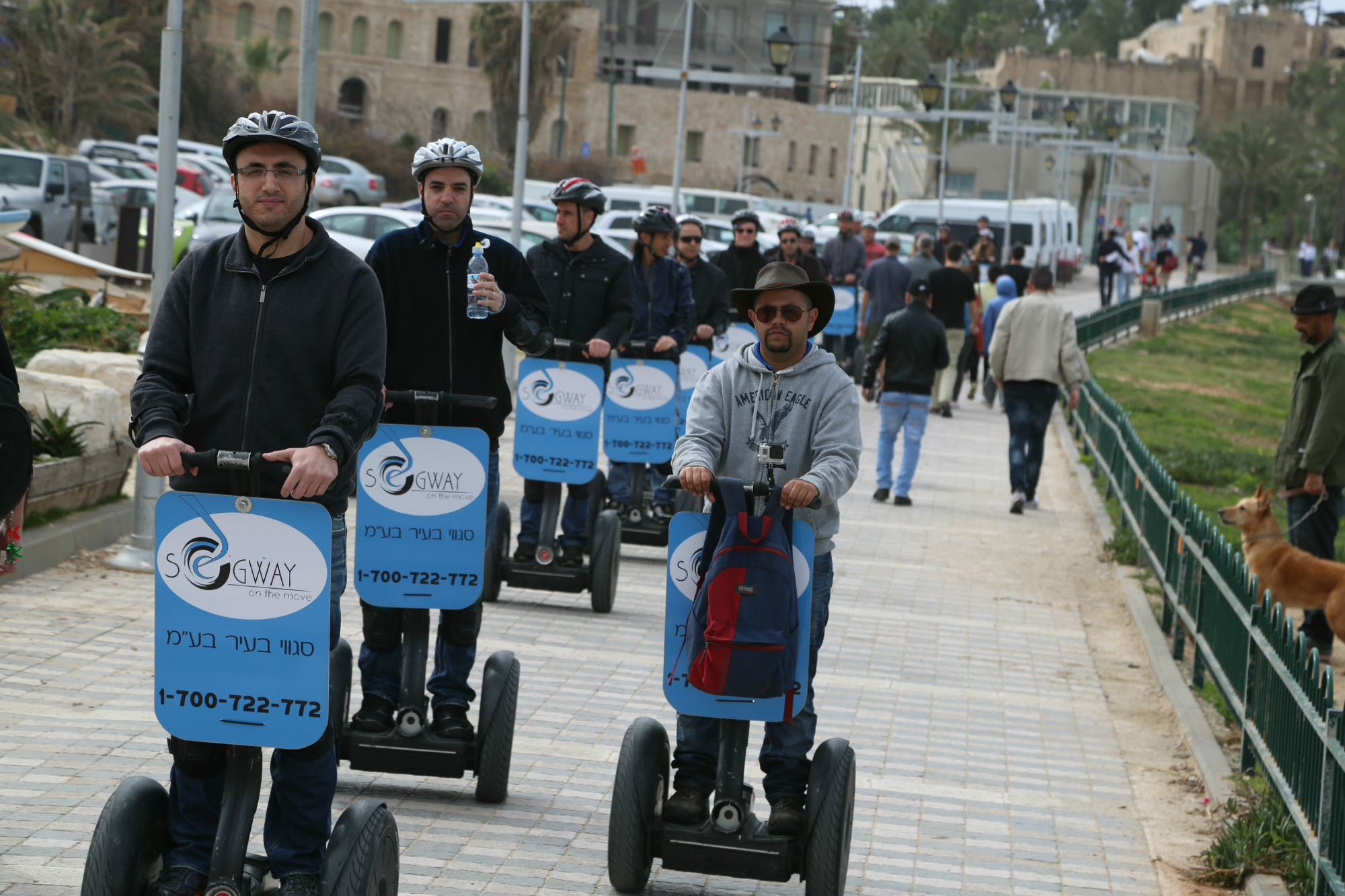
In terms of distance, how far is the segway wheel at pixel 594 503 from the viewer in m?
9.09

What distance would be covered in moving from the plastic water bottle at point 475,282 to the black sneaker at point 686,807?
76.4 inches

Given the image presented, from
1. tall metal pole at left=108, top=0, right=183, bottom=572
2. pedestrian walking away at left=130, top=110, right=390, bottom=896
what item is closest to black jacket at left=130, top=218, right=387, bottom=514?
pedestrian walking away at left=130, top=110, right=390, bottom=896

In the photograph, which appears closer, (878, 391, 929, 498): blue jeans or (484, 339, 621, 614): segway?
(484, 339, 621, 614): segway

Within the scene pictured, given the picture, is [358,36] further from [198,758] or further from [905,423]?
[198,758]

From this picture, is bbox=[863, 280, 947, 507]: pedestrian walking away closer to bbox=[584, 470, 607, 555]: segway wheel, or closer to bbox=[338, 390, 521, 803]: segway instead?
bbox=[584, 470, 607, 555]: segway wheel

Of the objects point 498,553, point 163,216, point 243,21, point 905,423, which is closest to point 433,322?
point 498,553

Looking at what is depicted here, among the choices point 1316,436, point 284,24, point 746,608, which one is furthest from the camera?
point 284,24

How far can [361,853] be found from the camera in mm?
3873

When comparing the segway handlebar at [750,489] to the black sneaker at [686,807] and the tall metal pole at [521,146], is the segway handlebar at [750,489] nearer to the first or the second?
the black sneaker at [686,807]

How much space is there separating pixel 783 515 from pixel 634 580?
5.64 m

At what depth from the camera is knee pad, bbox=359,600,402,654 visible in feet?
18.5

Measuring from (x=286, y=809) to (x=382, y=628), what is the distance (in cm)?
175

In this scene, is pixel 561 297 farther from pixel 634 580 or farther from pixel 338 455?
pixel 338 455

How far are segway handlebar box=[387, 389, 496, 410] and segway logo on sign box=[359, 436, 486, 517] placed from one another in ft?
0.52
